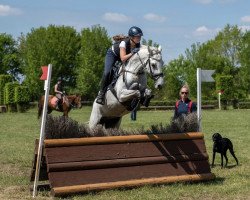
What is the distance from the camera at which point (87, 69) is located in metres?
56.4

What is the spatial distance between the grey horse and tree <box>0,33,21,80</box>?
6360 cm

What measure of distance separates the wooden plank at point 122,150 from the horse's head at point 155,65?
1.09 m

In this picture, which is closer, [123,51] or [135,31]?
[135,31]

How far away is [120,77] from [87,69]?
4899 centimetres

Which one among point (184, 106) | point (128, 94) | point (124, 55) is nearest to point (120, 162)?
point (128, 94)

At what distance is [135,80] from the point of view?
295 inches

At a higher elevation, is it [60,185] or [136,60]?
[136,60]

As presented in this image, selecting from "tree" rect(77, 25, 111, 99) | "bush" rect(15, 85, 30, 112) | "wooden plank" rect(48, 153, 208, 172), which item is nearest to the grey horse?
"wooden plank" rect(48, 153, 208, 172)

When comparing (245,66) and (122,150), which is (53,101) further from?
(245,66)

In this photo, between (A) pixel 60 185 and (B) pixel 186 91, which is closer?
(A) pixel 60 185

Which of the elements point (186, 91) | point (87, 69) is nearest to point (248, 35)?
point (87, 69)

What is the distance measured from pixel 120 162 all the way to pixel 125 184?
34 cm

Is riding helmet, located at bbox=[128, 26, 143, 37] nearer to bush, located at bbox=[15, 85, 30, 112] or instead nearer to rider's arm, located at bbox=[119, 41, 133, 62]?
rider's arm, located at bbox=[119, 41, 133, 62]

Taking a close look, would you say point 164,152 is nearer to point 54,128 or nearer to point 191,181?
point 191,181
